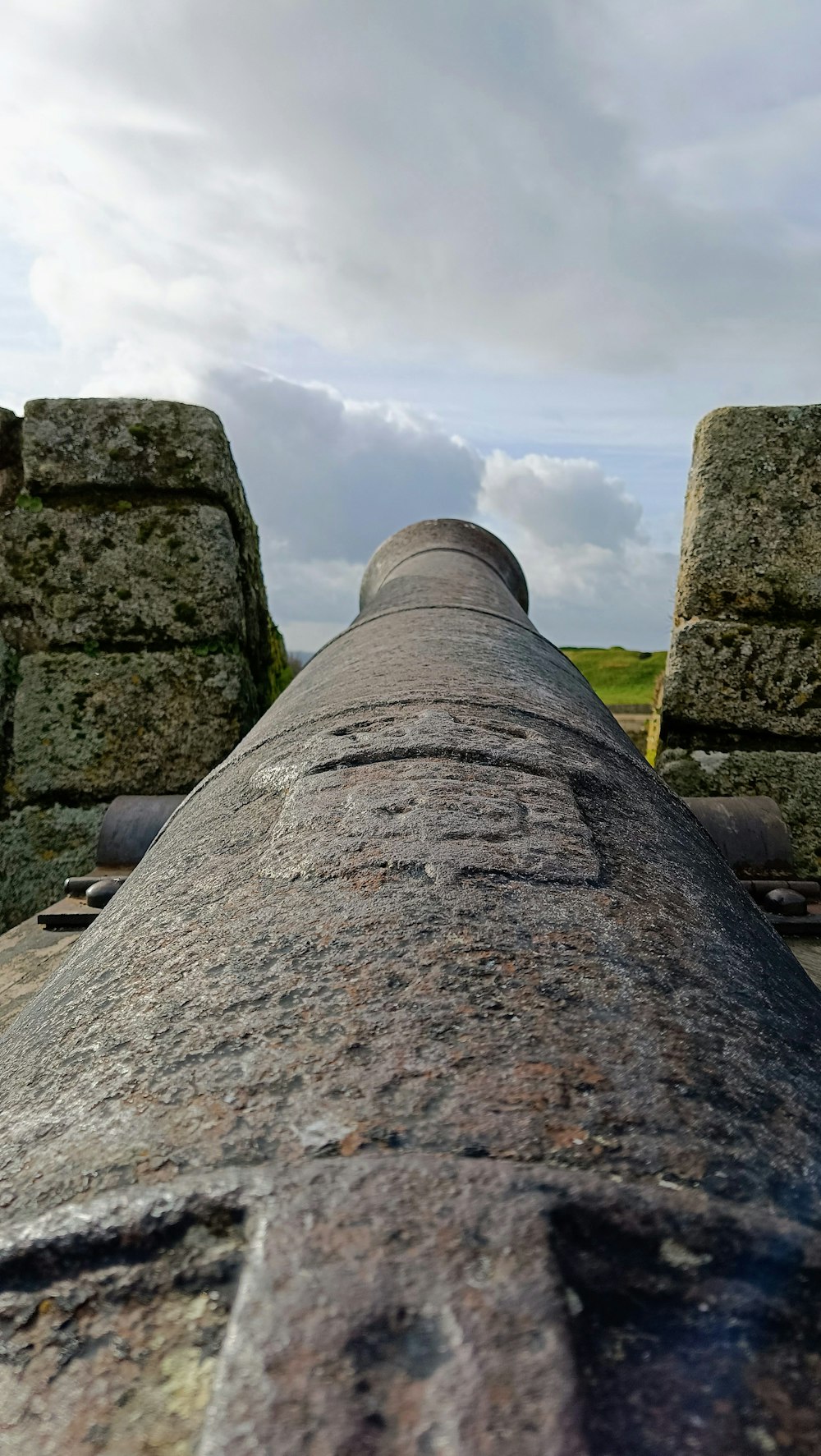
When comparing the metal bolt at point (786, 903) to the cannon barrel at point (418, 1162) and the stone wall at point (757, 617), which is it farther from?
the cannon barrel at point (418, 1162)

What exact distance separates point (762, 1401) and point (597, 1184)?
0.14 meters

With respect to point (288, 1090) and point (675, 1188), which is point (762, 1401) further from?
point (288, 1090)

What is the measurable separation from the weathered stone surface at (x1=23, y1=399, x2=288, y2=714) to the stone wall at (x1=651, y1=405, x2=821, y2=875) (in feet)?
7.55

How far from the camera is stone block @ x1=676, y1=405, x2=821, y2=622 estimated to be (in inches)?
169

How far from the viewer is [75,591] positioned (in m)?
4.52

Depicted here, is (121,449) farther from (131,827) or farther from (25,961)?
(25,961)

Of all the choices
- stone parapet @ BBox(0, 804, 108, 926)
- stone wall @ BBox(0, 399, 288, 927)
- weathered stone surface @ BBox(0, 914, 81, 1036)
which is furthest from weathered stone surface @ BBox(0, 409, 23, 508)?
weathered stone surface @ BBox(0, 914, 81, 1036)

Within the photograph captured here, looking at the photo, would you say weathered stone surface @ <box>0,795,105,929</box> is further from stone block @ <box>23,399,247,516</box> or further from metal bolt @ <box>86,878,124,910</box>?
metal bolt @ <box>86,878,124,910</box>

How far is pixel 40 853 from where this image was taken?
14.7 ft

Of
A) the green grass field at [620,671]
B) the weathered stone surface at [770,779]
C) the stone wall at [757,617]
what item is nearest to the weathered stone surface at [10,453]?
the stone wall at [757,617]

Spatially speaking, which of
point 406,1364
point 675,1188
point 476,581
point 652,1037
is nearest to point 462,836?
point 652,1037

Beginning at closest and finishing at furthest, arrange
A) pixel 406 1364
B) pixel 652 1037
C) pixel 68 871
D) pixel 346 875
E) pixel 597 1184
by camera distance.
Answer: pixel 406 1364
pixel 597 1184
pixel 652 1037
pixel 346 875
pixel 68 871

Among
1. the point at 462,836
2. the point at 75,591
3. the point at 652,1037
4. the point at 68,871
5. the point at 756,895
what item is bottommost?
the point at 68,871

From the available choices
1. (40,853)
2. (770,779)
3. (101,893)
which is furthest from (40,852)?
(770,779)
